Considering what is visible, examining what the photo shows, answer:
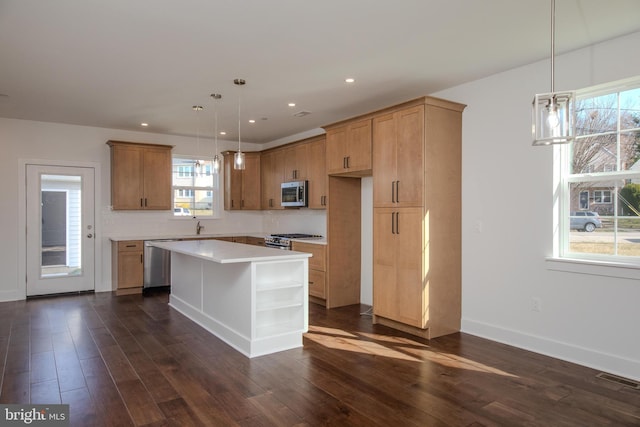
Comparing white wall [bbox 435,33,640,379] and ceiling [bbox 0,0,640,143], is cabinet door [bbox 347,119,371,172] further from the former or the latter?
white wall [bbox 435,33,640,379]

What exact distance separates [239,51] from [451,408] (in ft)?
10.3

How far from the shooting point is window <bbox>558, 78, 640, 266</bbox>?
3.25 m

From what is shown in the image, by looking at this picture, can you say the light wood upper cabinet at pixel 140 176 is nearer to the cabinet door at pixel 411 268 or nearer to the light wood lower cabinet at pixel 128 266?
the light wood lower cabinet at pixel 128 266

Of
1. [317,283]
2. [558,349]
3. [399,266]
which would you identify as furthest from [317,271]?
[558,349]

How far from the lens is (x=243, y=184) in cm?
750

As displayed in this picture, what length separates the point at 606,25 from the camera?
2.98m

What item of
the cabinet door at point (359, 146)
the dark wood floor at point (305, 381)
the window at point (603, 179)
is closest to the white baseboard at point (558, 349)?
the dark wood floor at point (305, 381)

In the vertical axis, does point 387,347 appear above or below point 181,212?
below

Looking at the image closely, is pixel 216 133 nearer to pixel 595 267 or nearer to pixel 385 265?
pixel 385 265

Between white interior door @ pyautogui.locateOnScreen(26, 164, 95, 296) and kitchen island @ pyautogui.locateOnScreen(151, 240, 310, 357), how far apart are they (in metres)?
2.93

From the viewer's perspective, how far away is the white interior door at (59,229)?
6.04 m

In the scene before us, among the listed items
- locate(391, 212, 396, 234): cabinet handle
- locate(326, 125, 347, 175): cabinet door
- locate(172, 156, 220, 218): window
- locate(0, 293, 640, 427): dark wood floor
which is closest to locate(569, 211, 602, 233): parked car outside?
locate(0, 293, 640, 427): dark wood floor

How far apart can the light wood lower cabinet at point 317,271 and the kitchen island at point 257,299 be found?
4.63 ft

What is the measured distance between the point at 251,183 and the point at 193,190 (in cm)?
105
